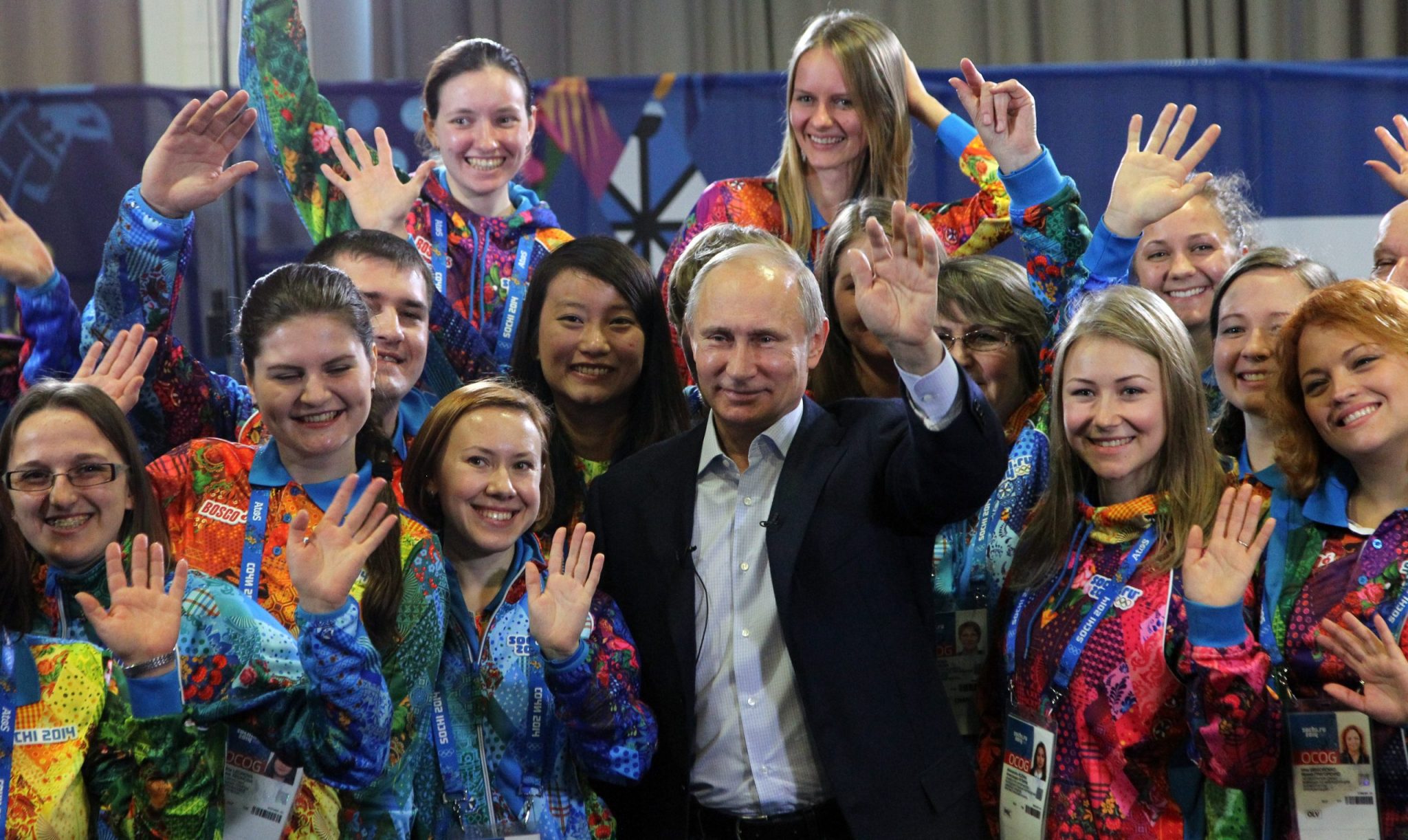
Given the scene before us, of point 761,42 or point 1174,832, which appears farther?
point 761,42

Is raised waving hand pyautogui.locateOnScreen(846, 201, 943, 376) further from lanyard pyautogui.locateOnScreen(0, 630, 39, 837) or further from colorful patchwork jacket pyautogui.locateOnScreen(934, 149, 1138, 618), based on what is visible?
lanyard pyautogui.locateOnScreen(0, 630, 39, 837)

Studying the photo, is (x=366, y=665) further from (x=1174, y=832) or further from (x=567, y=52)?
(x=567, y=52)

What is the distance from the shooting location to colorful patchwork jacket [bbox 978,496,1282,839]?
255 cm

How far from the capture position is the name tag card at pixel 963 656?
10.2 feet

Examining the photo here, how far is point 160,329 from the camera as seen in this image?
10.7 feet

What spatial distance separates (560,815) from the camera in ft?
9.02

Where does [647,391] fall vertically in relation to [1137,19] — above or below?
below

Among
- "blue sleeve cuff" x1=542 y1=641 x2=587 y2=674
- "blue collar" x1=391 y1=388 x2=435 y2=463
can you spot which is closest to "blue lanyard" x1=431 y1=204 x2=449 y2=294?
"blue collar" x1=391 y1=388 x2=435 y2=463

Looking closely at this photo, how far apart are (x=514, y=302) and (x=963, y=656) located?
148cm

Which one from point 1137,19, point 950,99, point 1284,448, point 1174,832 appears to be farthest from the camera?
point 1137,19

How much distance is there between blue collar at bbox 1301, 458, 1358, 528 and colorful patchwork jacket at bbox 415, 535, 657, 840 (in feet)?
4.21

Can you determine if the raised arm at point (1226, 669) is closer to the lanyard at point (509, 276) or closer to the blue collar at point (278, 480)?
the blue collar at point (278, 480)

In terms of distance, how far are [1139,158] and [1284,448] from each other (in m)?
0.88

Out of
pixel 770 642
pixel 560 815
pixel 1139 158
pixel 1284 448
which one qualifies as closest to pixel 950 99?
pixel 1139 158
